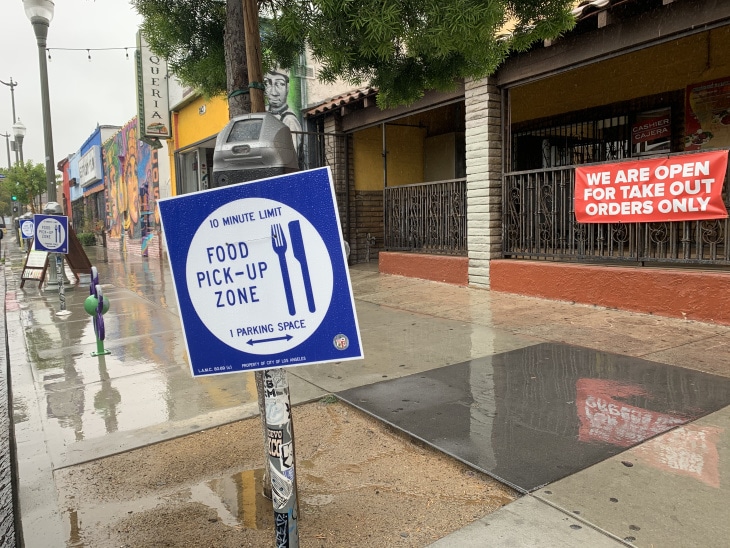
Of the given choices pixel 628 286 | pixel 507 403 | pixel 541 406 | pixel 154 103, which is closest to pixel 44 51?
pixel 154 103

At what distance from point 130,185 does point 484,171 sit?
64.0 feet

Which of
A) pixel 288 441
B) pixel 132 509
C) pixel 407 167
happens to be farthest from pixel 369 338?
pixel 407 167

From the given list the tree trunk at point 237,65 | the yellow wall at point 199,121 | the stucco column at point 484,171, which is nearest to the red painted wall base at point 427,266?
the stucco column at point 484,171

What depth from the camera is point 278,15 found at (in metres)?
3.66

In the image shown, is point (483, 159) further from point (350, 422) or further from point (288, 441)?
point (288, 441)

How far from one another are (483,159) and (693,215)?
3257mm

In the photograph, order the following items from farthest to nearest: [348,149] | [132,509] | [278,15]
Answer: [348,149], [278,15], [132,509]

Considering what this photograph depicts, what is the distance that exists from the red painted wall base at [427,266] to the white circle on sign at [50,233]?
5.84 m

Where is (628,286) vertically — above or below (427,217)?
below

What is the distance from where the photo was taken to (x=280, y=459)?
2145mm

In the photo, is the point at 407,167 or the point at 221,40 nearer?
the point at 221,40

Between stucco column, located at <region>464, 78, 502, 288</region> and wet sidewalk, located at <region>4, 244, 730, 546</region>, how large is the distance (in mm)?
1147

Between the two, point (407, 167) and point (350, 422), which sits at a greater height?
point (407, 167)

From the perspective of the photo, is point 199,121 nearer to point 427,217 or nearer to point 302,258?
point 427,217
